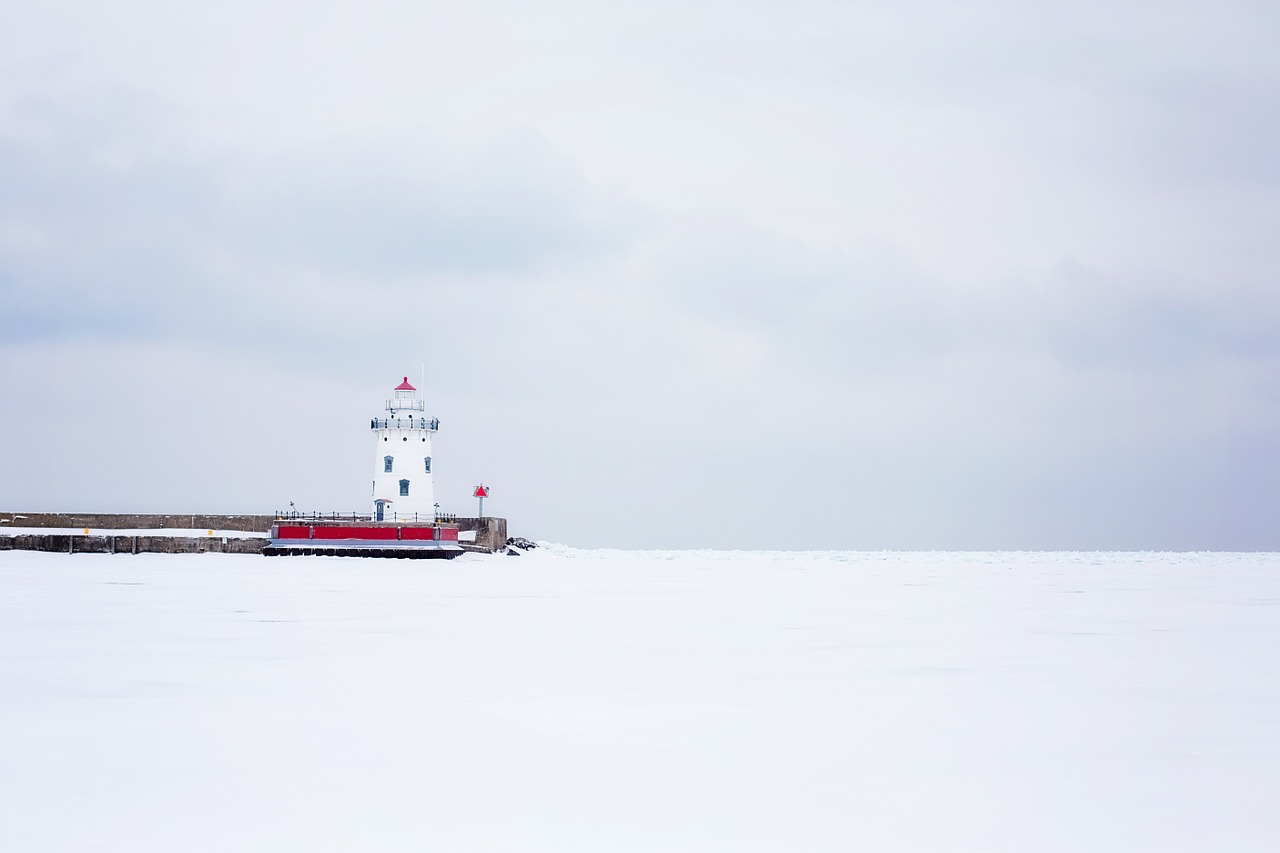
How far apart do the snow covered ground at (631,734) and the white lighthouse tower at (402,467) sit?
1449 inches

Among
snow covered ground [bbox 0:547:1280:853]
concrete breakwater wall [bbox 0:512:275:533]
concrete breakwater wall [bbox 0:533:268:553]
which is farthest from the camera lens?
concrete breakwater wall [bbox 0:512:275:533]

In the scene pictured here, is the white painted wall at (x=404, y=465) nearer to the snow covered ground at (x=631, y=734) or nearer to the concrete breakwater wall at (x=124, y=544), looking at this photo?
the concrete breakwater wall at (x=124, y=544)

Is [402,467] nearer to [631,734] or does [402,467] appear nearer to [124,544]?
[124,544]

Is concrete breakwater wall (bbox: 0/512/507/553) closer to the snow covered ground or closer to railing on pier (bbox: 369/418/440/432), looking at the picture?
railing on pier (bbox: 369/418/440/432)

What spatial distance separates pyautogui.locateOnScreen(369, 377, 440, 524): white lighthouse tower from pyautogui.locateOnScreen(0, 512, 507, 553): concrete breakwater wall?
11.6 feet

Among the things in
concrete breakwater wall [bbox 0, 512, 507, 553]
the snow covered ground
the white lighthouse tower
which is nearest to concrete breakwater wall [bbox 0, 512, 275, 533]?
concrete breakwater wall [bbox 0, 512, 507, 553]

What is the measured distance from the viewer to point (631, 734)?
1089cm

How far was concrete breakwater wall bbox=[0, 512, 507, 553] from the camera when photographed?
55.3 m

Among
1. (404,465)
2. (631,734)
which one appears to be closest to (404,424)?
(404,465)

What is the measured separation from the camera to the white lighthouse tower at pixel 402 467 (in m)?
60.1

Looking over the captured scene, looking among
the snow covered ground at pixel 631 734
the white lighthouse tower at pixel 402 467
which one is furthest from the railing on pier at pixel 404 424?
the snow covered ground at pixel 631 734

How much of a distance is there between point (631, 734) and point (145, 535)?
5222 cm

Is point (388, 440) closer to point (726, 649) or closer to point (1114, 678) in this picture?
point (726, 649)

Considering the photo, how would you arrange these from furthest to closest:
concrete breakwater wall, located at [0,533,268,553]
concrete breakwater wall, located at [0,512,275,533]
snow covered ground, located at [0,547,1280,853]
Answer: concrete breakwater wall, located at [0,512,275,533], concrete breakwater wall, located at [0,533,268,553], snow covered ground, located at [0,547,1280,853]
